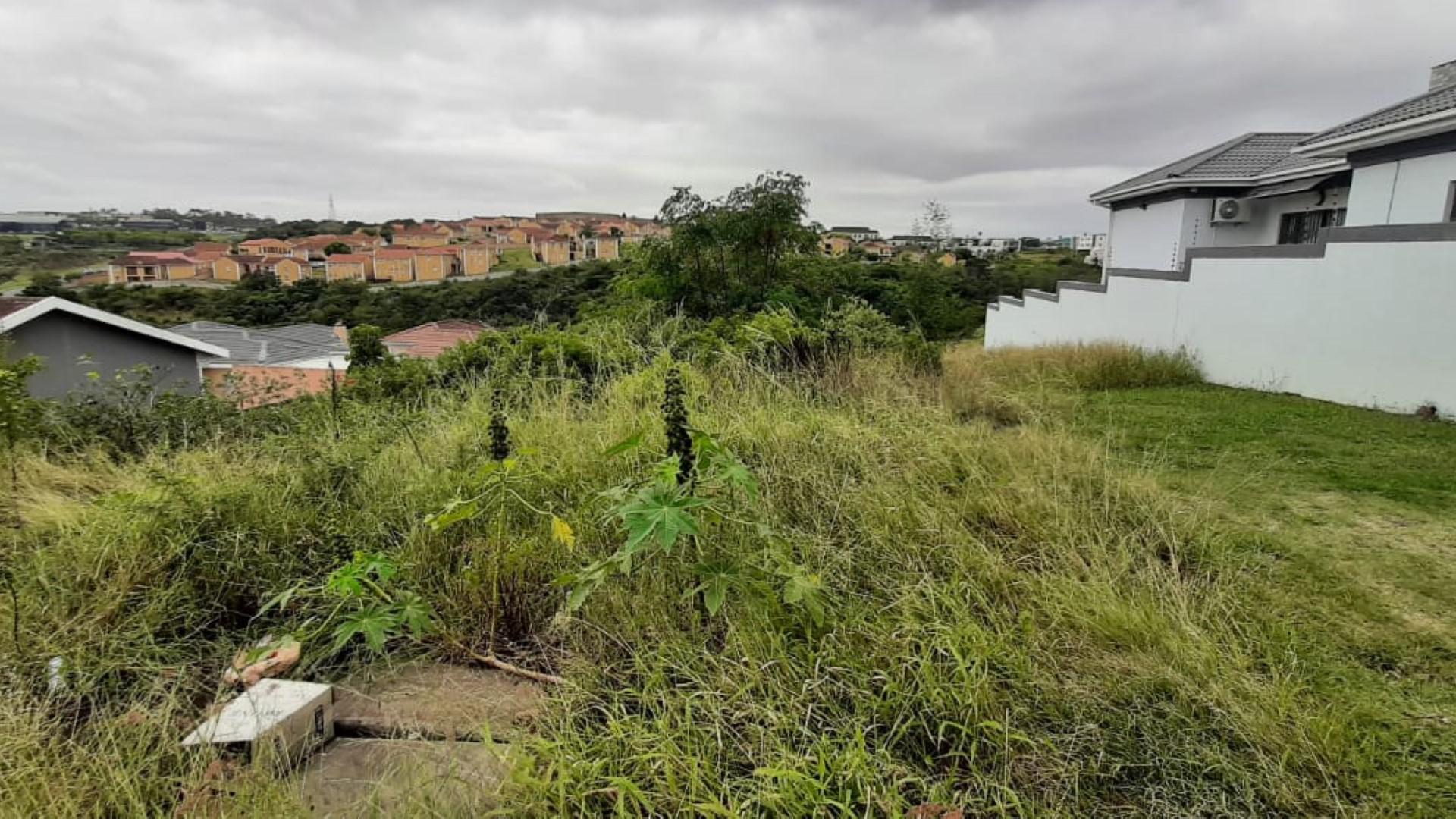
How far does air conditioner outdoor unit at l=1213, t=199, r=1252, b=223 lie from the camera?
11953 millimetres

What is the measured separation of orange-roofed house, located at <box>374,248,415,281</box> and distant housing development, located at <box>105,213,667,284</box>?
3 centimetres

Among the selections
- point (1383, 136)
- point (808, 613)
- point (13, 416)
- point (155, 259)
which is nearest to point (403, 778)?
point (808, 613)

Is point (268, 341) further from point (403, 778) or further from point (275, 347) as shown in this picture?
point (403, 778)

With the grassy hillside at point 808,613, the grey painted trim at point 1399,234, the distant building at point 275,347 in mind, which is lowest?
the distant building at point 275,347

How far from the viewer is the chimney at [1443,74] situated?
32.8 ft

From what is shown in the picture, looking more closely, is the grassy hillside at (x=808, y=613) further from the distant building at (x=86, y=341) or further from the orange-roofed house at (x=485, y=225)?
the orange-roofed house at (x=485, y=225)

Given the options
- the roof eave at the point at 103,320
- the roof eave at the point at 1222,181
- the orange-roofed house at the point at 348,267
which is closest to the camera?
the roof eave at the point at 1222,181

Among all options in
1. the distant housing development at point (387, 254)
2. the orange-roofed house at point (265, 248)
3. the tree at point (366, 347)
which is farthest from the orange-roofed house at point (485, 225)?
the tree at point (366, 347)

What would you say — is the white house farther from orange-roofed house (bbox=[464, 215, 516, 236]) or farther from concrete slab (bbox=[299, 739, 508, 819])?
orange-roofed house (bbox=[464, 215, 516, 236])

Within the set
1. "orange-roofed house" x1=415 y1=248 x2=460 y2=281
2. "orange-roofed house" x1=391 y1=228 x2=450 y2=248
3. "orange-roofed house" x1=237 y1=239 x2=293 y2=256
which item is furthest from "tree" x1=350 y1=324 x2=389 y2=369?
"orange-roofed house" x1=391 y1=228 x2=450 y2=248

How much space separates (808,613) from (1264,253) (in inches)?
301

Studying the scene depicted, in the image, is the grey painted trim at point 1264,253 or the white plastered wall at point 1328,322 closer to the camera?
Answer: the white plastered wall at point 1328,322

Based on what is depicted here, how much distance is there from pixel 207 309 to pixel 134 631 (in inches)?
902

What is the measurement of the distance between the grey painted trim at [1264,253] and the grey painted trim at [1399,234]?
217 mm
